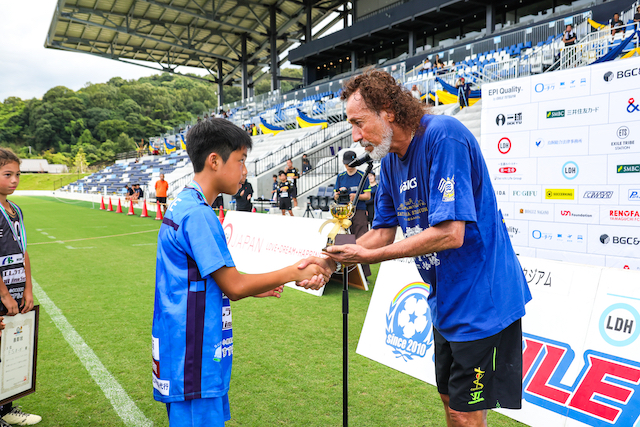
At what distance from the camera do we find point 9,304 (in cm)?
275

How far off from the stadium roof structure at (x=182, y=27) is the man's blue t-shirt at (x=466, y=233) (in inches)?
1466

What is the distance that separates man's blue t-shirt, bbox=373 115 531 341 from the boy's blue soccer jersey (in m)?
0.93

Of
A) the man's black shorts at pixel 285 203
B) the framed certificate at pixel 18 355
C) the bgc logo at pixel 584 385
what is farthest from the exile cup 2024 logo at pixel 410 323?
the man's black shorts at pixel 285 203

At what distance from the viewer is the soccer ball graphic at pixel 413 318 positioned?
3.62 metres

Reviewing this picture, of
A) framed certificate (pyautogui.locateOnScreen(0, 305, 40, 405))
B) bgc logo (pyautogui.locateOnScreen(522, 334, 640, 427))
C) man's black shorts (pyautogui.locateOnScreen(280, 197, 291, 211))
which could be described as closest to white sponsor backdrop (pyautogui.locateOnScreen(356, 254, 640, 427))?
bgc logo (pyautogui.locateOnScreen(522, 334, 640, 427))

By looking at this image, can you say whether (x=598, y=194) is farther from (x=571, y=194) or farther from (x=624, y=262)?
(x=624, y=262)

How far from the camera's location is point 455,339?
6.22 ft

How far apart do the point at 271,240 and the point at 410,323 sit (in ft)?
13.2

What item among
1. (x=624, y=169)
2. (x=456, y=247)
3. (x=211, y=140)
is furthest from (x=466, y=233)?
(x=624, y=169)

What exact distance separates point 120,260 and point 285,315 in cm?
543

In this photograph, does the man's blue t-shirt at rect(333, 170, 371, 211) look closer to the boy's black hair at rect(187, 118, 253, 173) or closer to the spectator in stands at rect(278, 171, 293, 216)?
the boy's black hair at rect(187, 118, 253, 173)

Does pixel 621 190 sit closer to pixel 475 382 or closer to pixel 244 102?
pixel 475 382

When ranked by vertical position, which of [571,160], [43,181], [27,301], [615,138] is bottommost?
[27,301]

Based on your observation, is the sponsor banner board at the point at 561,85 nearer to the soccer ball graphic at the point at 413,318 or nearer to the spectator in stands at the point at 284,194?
the soccer ball graphic at the point at 413,318
